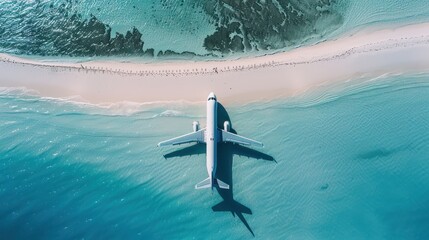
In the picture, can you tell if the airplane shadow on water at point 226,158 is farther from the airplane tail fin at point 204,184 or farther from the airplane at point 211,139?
Answer: the airplane tail fin at point 204,184

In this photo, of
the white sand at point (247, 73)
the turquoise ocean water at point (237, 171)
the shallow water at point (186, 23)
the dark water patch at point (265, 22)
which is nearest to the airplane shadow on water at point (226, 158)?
the turquoise ocean water at point (237, 171)

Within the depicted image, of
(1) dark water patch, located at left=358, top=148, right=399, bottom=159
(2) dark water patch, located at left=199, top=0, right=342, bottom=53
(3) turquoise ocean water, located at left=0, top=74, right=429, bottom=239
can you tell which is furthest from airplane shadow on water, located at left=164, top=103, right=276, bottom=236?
(1) dark water patch, located at left=358, top=148, right=399, bottom=159

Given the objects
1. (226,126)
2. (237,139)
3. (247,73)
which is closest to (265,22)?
(247,73)

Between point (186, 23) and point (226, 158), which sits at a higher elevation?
point (186, 23)

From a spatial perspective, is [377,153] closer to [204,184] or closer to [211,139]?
[211,139]

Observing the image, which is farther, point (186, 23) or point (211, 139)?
point (186, 23)

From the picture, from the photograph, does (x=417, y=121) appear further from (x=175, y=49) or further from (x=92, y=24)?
Result: (x=92, y=24)

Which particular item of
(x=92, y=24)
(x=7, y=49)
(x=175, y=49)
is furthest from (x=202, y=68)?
(x=7, y=49)

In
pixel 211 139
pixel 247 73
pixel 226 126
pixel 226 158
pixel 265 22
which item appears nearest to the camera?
pixel 211 139

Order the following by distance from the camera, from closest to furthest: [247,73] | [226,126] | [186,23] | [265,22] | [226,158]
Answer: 1. [226,126]
2. [226,158]
3. [247,73]
4. [265,22]
5. [186,23]
